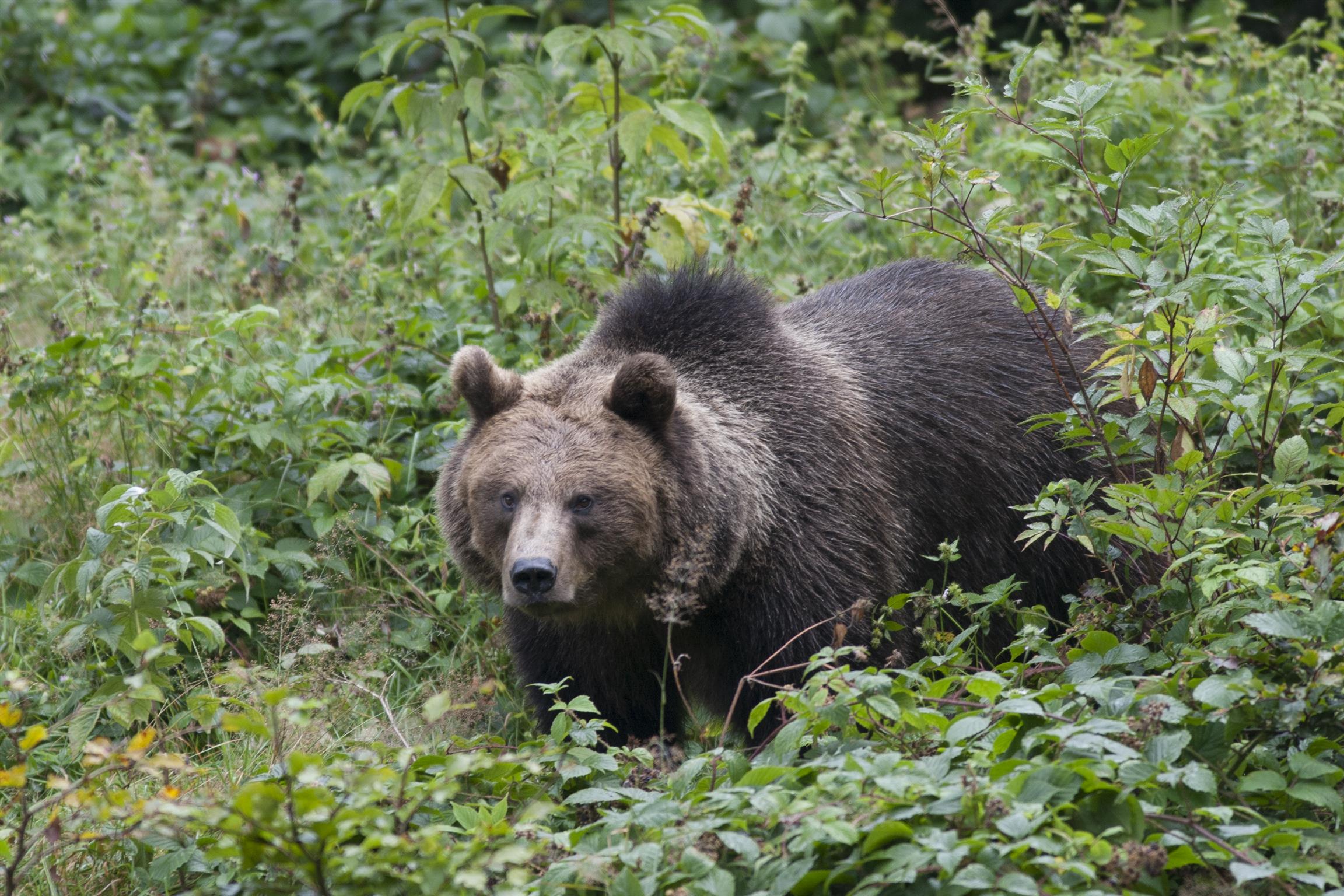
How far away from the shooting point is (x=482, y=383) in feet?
16.3

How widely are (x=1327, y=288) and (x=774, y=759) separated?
3825mm

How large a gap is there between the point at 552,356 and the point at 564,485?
7.02ft

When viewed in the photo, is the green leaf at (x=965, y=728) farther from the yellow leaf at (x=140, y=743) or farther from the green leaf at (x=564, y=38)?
the green leaf at (x=564, y=38)

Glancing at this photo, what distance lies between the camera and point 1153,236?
4258mm

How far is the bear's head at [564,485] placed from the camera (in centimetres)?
456

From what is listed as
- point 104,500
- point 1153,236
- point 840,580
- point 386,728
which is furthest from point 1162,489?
point 104,500

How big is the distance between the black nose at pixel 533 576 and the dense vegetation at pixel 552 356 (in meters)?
0.34

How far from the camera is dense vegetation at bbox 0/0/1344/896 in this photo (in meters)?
3.37

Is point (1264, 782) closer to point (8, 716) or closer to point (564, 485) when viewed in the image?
point (564, 485)

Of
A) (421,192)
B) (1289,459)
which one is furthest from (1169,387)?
(421,192)

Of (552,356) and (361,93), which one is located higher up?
(361,93)

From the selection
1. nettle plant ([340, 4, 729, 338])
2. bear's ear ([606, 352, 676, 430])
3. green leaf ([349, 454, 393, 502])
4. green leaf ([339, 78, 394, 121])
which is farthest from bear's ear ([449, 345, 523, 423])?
green leaf ([339, 78, 394, 121])

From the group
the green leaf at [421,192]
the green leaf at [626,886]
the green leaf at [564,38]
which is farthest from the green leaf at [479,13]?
the green leaf at [626,886]

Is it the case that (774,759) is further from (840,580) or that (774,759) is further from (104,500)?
(104,500)
